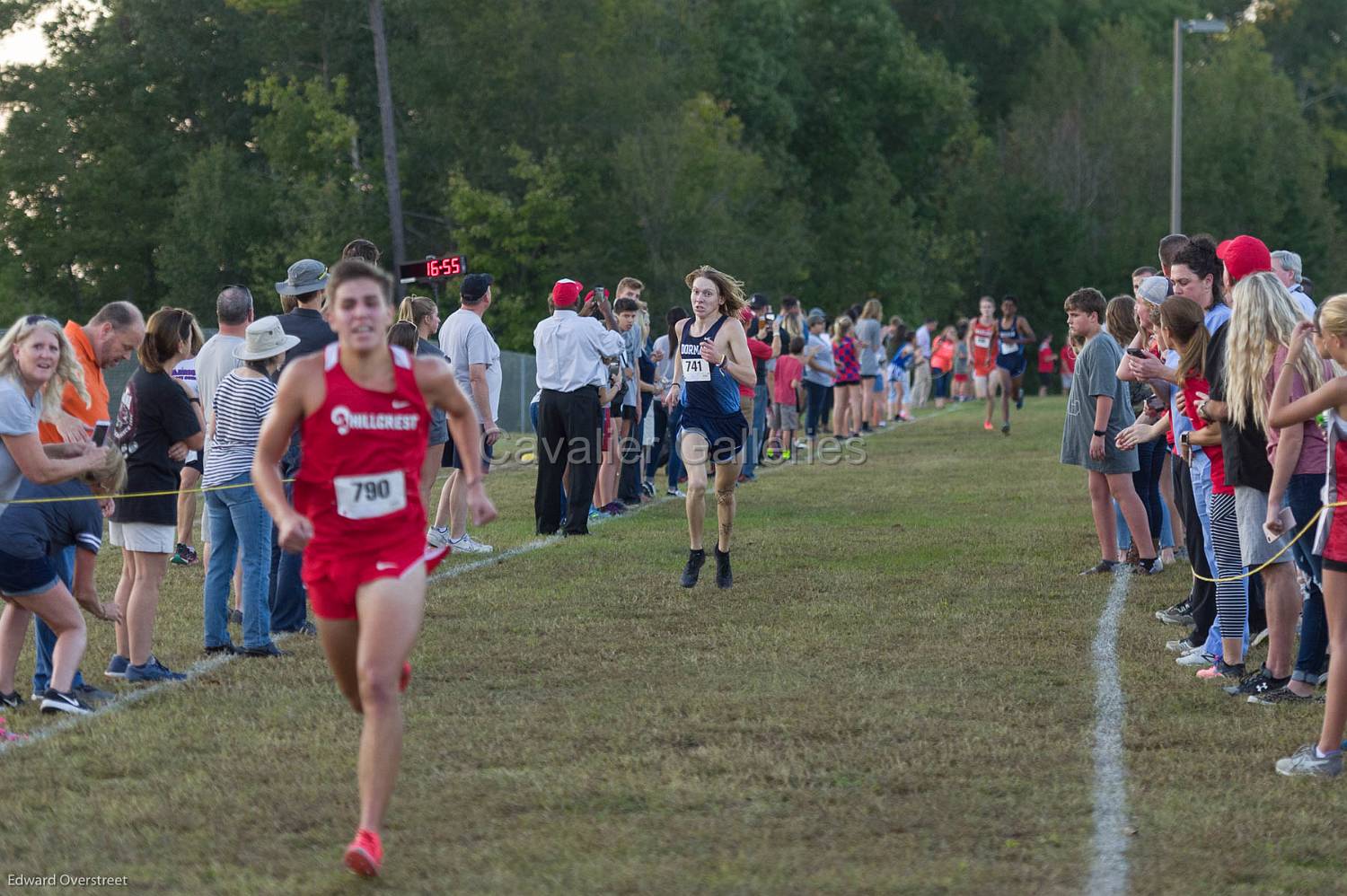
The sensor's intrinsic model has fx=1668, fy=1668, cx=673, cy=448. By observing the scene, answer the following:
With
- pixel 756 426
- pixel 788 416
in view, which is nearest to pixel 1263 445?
pixel 756 426

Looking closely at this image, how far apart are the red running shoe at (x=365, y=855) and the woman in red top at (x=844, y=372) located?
19.8 metres

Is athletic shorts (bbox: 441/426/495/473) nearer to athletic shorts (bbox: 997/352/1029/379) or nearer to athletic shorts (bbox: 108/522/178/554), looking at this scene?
athletic shorts (bbox: 108/522/178/554)

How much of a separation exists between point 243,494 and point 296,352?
130 cm

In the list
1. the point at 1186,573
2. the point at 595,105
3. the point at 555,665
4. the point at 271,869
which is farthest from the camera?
the point at 595,105

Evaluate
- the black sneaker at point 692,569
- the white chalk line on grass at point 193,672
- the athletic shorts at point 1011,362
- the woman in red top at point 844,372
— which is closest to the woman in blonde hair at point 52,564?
the white chalk line on grass at point 193,672

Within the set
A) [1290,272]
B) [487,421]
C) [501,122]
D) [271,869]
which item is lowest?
[271,869]

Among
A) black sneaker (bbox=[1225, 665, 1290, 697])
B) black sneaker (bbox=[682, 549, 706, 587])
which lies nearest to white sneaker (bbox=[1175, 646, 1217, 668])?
black sneaker (bbox=[1225, 665, 1290, 697])

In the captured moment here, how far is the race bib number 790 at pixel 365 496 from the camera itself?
17.5 ft

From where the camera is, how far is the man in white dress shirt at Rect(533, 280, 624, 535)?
1379 centimetres

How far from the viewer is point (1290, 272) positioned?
10.1 metres

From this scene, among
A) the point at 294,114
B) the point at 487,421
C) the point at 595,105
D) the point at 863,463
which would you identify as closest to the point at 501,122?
the point at 595,105

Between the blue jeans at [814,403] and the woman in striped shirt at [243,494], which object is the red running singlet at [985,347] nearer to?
the blue jeans at [814,403]

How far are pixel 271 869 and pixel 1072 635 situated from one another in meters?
5.32

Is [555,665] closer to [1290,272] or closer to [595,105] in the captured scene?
[1290,272]
